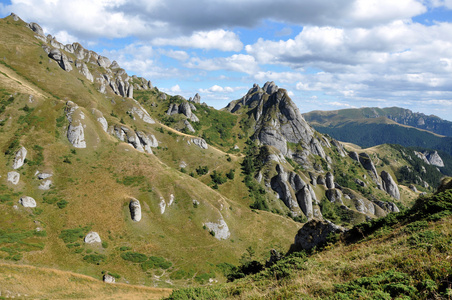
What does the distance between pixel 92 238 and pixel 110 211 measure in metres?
10.8

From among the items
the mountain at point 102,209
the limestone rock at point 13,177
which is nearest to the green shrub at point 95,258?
the mountain at point 102,209

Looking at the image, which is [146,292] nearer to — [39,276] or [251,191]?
[39,276]

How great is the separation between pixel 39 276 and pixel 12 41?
7247 inches

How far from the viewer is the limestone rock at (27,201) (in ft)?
199

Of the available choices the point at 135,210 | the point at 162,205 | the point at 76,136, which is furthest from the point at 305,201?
the point at 76,136

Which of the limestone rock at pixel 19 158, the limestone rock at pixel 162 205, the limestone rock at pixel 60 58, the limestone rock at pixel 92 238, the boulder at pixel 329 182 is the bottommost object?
the boulder at pixel 329 182

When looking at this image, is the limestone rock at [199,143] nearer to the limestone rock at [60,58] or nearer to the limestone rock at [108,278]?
the limestone rock at [108,278]

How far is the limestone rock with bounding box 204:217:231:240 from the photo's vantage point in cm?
7950

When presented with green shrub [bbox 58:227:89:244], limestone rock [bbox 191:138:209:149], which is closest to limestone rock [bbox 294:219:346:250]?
green shrub [bbox 58:227:89:244]

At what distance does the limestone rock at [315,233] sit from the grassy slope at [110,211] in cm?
3271

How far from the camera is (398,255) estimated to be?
1616cm

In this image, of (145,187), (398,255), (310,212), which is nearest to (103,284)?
(145,187)

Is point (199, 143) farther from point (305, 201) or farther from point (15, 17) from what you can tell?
point (15, 17)

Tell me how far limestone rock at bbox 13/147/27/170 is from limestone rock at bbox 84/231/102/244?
117 ft
